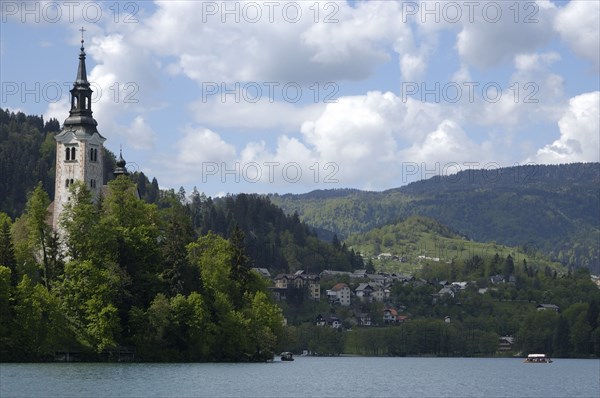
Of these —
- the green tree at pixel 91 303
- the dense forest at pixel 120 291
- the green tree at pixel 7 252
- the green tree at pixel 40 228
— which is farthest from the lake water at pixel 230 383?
the green tree at pixel 40 228

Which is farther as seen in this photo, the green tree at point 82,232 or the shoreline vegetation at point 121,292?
the green tree at point 82,232

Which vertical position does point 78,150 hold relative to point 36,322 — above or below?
above

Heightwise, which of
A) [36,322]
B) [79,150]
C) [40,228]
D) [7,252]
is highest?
[79,150]

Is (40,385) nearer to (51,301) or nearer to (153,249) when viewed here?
(51,301)

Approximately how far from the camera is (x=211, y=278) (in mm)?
120875

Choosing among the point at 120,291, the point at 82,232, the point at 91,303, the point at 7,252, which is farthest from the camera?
the point at 82,232

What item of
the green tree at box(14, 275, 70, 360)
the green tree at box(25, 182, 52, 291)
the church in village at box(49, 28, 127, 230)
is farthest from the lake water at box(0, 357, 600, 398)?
the church in village at box(49, 28, 127, 230)

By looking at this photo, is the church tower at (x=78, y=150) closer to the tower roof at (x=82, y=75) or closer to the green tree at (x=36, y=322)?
the tower roof at (x=82, y=75)

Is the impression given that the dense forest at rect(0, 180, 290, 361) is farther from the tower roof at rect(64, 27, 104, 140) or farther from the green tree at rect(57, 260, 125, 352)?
the tower roof at rect(64, 27, 104, 140)

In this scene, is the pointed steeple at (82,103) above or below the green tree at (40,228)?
above

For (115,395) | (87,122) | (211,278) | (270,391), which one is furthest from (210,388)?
(87,122)

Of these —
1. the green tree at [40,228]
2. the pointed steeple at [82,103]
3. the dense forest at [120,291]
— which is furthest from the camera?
the pointed steeple at [82,103]

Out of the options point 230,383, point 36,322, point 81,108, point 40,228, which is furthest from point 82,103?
point 230,383

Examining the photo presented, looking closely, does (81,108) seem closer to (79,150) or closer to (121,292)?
(79,150)
